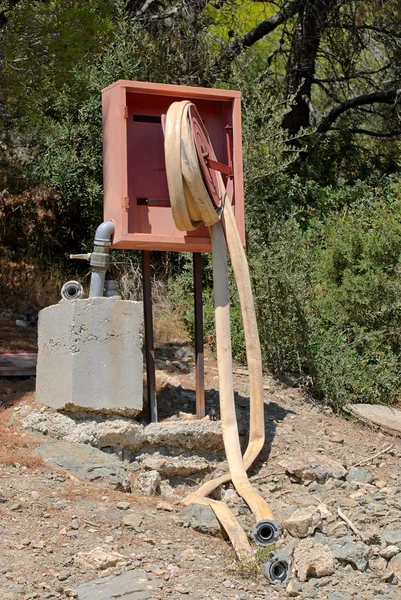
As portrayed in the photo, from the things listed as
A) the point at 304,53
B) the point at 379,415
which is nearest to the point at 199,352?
the point at 379,415

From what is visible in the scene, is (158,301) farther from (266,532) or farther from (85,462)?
(266,532)

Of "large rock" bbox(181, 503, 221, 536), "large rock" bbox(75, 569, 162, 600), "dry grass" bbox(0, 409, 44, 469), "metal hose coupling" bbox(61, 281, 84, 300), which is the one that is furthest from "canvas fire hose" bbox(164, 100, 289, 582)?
"large rock" bbox(75, 569, 162, 600)

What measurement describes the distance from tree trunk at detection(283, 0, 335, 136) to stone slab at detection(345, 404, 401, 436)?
5832 millimetres

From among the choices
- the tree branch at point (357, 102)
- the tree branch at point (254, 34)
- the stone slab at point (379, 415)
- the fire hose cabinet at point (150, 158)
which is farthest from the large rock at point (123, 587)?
the tree branch at point (357, 102)

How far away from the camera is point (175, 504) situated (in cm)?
628

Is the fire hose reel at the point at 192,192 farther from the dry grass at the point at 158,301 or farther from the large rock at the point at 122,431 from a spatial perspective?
the dry grass at the point at 158,301

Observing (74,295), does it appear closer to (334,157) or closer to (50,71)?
(50,71)

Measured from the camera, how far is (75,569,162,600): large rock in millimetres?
4559

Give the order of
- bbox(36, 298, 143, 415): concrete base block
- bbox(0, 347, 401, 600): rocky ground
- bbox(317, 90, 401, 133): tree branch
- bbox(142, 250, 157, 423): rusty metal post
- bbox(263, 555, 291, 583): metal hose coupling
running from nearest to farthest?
bbox(0, 347, 401, 600): rocky ground, bbox(263, 555, 291, 583): metal hose coupling, bbox(36, 298, 143, 415): concrete base block, bbox(142, 250, 157, 423): rusty metal post, bbox(317, 90, 401, 133): tree branch

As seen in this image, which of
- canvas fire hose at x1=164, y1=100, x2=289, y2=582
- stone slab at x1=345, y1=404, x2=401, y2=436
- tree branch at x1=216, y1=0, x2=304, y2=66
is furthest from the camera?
tree branch at x1=216, y1=0, x2=304, y2=66

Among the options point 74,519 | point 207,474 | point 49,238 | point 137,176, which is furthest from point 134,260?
point 74,519

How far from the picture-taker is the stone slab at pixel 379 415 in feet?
27.2

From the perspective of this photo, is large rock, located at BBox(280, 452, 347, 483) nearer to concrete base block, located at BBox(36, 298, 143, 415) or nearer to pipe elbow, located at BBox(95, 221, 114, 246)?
concrete base block, located at BBox(36, 298, 143, 415)

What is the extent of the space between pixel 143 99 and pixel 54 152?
478 centimetres
